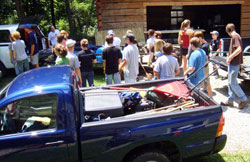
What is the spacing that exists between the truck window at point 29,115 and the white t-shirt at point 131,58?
3400 millimetres

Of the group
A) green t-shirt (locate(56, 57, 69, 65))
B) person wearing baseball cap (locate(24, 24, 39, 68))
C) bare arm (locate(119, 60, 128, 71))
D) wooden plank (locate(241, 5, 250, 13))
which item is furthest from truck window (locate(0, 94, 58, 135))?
wooden plank (locate(241, 5, 250, 13))

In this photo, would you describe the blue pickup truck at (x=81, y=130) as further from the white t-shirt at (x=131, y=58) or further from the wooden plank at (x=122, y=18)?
the wooden plank at (x=122, y=18)

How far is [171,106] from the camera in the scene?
396 centimetres

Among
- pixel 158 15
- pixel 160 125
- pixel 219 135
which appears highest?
pixel 158 15

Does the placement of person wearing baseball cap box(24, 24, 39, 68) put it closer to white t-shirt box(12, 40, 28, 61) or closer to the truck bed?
white t-shirt box(12, 40, 28, 61)

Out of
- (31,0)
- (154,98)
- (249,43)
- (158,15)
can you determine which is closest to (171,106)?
(154,98)

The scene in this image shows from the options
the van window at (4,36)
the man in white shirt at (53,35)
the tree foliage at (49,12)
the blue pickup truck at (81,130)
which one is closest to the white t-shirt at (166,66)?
the blue pickup truck at (81,130)

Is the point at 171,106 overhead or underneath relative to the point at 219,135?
overhead

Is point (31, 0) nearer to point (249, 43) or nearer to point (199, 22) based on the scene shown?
point (199, 22)

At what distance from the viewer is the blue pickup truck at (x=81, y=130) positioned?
3021 mm

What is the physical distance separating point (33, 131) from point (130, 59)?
373 centimetres

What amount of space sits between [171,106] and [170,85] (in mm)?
615

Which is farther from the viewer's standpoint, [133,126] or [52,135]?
[133,126]

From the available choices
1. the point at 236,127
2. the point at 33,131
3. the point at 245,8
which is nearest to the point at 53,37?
the point at 236,127
